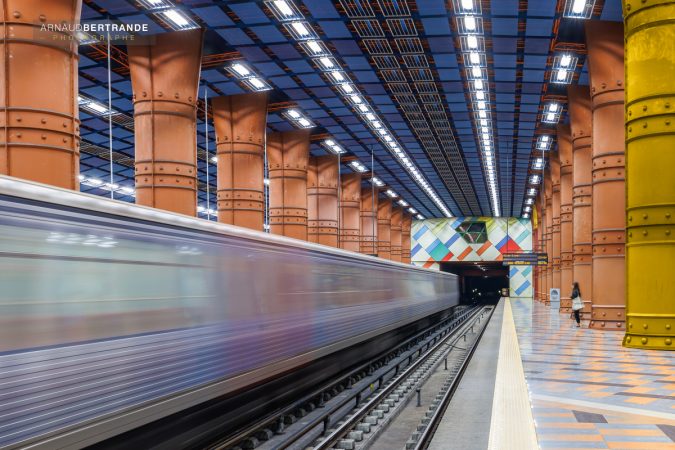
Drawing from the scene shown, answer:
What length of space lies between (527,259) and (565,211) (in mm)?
5462

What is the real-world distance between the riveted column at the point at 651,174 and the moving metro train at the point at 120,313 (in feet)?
22.9

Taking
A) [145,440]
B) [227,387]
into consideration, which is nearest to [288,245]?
[227,387]

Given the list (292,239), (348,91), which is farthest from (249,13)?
(292,239)

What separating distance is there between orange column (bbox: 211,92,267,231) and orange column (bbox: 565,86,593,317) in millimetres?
10907

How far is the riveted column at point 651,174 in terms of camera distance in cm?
1168

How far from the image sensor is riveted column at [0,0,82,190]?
9516mm

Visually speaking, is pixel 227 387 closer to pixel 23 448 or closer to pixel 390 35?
pixel 23 448

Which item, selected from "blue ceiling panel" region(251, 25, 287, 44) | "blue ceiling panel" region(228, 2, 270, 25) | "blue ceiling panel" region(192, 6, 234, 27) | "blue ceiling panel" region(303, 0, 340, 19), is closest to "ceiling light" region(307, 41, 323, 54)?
"blue ceiling panel" region(251, 25, 287, 44)

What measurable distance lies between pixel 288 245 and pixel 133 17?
31.1 ft

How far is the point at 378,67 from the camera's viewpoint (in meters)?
20.7

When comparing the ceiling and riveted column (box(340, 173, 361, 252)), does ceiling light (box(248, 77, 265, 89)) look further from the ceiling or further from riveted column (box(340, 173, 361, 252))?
riveted column (box(340, 173, 361, 252))

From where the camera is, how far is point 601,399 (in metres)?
7.68

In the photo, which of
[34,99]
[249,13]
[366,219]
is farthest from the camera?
[366,219]

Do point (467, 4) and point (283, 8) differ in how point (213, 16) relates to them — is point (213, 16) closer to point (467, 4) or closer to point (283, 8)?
point (283, 8)
